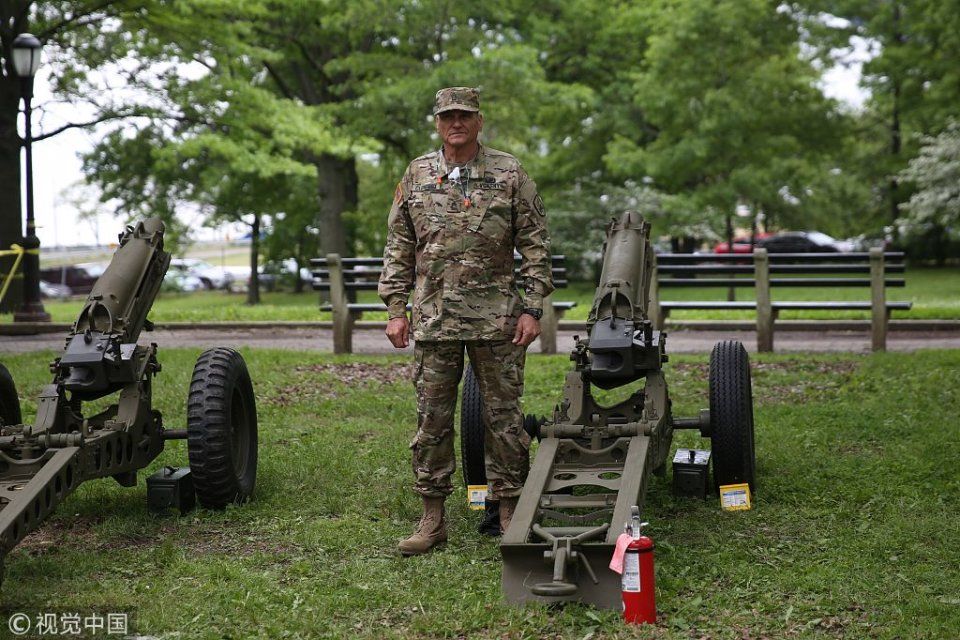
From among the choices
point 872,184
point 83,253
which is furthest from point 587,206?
point 83,253

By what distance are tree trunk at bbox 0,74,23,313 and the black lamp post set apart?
3576 mm

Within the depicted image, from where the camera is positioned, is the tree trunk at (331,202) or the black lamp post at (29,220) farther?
the tree trunk at (331,202)

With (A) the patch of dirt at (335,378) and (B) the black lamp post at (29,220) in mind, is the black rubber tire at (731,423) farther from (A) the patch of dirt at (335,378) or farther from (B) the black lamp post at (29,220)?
(B) the black lamp post at (29,220)

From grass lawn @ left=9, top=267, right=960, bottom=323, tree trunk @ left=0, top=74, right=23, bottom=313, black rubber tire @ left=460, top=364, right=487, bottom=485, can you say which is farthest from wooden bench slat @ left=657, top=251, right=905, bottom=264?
tree trunk @ left=0, top=74, right=23, bottom=313

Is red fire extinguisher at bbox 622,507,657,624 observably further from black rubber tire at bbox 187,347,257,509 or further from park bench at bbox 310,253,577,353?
park bench at bbox 310,253,577,353

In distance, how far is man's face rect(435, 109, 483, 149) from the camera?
5.87 meters

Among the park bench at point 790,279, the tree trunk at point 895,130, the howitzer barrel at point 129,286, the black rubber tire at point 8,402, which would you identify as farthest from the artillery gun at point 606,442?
the tree trunk at point 895,130

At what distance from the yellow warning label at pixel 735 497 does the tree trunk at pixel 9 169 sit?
56.2 feet

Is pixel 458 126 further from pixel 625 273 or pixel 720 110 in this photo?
pixel 720 110

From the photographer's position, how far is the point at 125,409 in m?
6.54

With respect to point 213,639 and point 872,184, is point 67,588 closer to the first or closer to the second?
point 213,639

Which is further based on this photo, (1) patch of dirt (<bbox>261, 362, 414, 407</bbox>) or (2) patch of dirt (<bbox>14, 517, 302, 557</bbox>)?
(1) patch of dirt (<bbox>261, 362, 414, 407</bbox>)

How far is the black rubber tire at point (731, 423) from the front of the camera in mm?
6578

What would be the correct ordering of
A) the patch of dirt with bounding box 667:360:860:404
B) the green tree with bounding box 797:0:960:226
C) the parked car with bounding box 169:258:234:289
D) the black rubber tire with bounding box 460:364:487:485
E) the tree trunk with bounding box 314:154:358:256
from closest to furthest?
the black rubber tire with bounding box 460:364:487:485, the patch of dirt with bounding box 667:360:860:404, the tree trunk with bounding box 314:154:358:256, the green tree with bounding box 797:0:960:226, the parked car with bounding box 169:258:234:289
